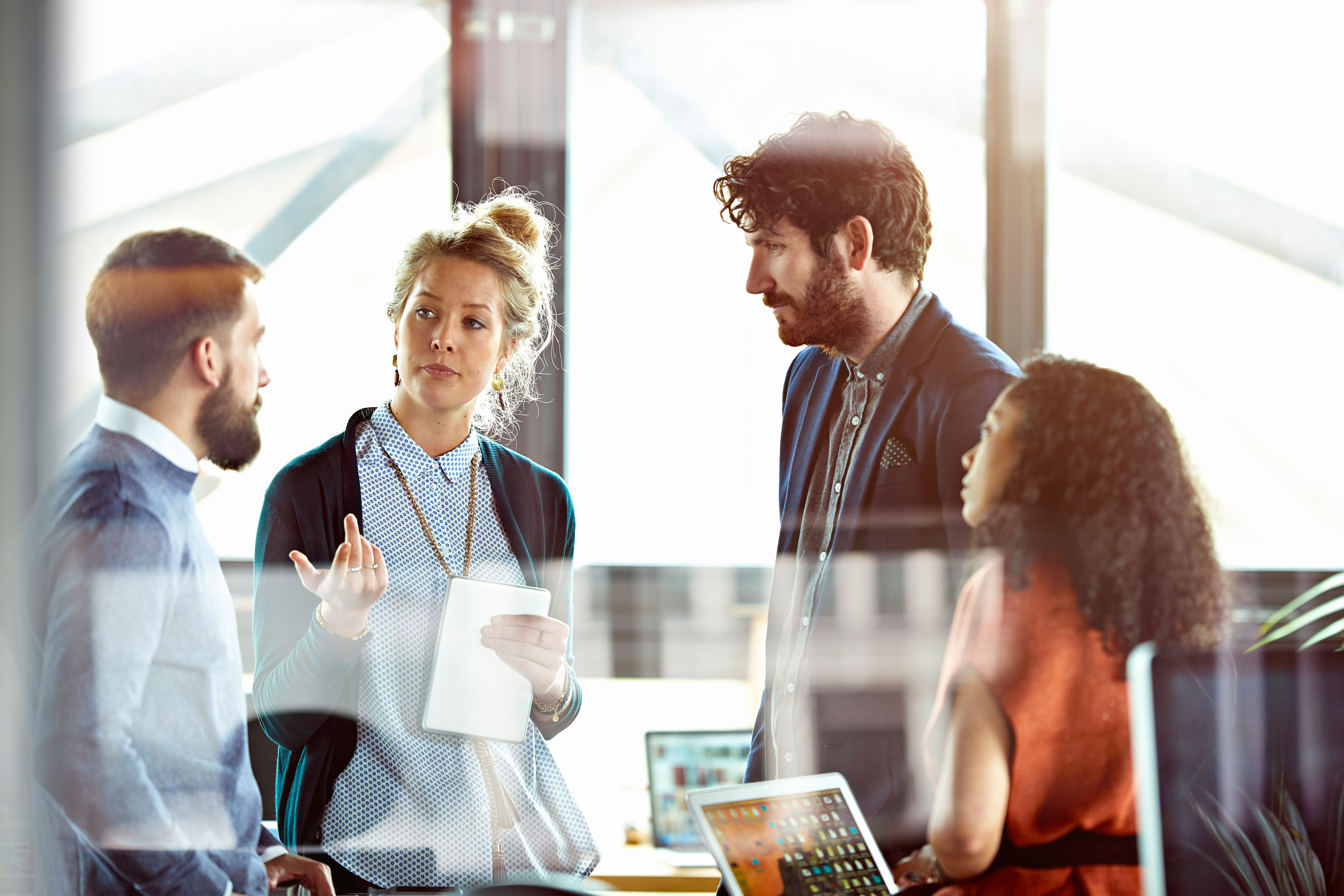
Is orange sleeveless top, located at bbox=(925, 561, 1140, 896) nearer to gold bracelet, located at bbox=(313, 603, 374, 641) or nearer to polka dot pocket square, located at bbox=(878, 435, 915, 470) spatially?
polka dot pocket square, located at bbox=(878, 435, 915, 470)

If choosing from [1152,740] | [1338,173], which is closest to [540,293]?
[1152,740]

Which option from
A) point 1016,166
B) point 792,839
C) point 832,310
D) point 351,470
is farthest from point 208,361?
point 1016,166

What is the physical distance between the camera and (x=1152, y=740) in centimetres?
95

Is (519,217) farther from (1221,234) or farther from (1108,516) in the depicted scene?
(1221,234)

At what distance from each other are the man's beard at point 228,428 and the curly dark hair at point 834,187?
0.66 meters

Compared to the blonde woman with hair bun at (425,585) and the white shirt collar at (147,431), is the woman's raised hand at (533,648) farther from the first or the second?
the white shirt collar at (147,431)

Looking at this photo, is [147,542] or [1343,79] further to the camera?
[1343,79]

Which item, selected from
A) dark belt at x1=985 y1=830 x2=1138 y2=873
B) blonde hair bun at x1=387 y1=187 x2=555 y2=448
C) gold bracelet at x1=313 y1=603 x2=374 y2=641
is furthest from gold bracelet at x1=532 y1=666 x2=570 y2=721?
dark belt at x1=985 y1=830 x2=1138 y2=873

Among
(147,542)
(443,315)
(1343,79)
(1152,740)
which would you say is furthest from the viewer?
(1343,79)

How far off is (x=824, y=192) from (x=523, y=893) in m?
0.91

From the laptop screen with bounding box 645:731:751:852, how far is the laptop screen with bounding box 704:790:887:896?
0.06 metres

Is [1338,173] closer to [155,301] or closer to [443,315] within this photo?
[443,315]

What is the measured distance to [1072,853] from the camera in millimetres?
1235

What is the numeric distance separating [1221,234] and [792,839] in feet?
3.27
